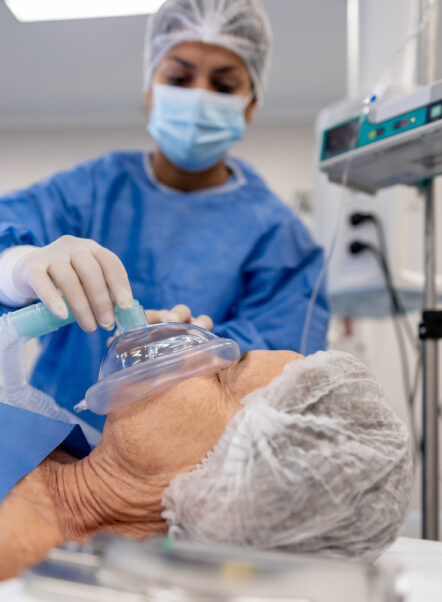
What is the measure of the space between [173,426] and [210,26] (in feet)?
3.88

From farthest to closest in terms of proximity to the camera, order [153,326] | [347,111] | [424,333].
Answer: [347,111] → [424,333] → [153,326]

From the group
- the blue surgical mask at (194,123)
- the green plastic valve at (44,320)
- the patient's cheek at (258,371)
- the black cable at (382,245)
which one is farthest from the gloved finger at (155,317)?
the black cable at (382,245)

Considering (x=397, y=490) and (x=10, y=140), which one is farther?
(x=10, y=140)

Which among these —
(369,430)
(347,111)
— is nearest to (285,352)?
(369,430)

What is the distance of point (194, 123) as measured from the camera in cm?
157

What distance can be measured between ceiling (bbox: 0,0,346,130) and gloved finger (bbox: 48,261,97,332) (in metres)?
0.88

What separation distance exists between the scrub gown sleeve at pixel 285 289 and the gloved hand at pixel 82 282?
529mm

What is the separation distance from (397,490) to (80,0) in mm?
1467

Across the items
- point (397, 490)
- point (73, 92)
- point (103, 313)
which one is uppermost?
point (73, 92)

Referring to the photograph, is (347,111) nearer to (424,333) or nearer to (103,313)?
(424,333)

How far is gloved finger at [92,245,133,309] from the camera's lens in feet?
3.04

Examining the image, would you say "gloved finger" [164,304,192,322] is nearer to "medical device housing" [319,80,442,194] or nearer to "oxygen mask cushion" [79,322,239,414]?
"oxygen mask cushion" [79,322,239,414]

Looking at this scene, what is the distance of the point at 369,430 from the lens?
0.79 m

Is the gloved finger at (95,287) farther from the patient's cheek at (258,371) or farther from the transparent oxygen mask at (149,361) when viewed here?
the patient's cheek at (258,371)
